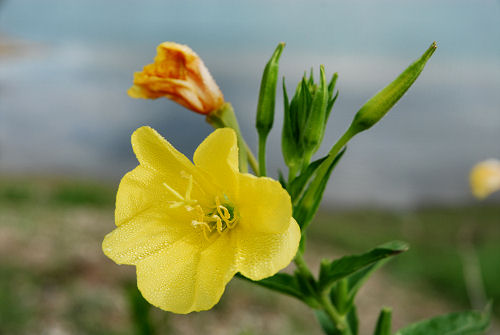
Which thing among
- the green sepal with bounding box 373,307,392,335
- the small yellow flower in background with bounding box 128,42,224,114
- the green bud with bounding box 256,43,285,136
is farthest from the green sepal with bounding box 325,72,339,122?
the green sepal with bounding box 373,307,392,335

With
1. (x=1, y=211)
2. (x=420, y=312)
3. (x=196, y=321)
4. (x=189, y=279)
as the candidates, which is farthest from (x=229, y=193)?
(x=1, y=211)

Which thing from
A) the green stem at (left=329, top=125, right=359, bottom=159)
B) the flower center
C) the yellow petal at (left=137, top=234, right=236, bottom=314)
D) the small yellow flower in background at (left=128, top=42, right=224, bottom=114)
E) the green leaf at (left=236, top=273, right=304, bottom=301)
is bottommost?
the green leaf at (left=236, top=273, right=304, bottom=301)

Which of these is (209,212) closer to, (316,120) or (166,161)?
(166,161)

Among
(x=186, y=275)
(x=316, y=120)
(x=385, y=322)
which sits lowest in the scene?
(x=385, y=322)

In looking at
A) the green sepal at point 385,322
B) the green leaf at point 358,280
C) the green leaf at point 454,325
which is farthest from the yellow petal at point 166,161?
the green leaf at point 454,325

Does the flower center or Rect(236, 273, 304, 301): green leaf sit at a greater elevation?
the flower center

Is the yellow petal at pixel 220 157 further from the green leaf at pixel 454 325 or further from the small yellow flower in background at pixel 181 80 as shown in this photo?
the green leaf at pixel 454 325

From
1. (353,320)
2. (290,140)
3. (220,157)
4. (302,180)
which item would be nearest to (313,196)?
(302,180)

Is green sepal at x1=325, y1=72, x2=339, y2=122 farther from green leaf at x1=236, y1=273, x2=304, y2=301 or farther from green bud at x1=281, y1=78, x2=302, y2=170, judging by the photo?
green leaf at x1=236, y1=273, x2=304, y2=301
